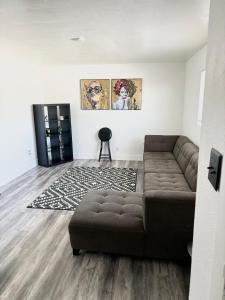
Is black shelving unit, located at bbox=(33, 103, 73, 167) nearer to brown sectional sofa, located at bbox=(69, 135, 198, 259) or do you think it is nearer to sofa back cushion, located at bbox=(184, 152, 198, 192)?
brown sectional sofa, located at bbox=(69, 135, 198, 259)

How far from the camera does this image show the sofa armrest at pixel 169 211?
1808mm

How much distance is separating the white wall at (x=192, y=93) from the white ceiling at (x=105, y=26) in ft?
0.70

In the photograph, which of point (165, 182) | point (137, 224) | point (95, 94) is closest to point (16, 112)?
point (95, 94)

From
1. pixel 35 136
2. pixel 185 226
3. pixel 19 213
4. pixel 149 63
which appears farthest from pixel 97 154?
pixel 185 226

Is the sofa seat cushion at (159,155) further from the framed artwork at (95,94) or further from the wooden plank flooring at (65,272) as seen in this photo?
the wooden plank flooring at (65,272)

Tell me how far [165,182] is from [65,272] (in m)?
1.67

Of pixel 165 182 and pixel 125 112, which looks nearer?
pixel 165 182

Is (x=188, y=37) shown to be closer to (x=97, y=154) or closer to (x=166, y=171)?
(x=166, y=171)

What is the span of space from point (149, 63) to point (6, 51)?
118 inches

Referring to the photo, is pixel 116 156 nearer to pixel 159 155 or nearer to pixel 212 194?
pixel 159 155

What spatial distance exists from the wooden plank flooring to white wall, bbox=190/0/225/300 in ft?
3.17

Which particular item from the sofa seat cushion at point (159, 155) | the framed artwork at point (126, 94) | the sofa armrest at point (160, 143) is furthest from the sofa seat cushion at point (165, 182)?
the framed artwork at point (126, 94)

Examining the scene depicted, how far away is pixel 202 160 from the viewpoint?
910 mm

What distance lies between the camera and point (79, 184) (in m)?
3.98
